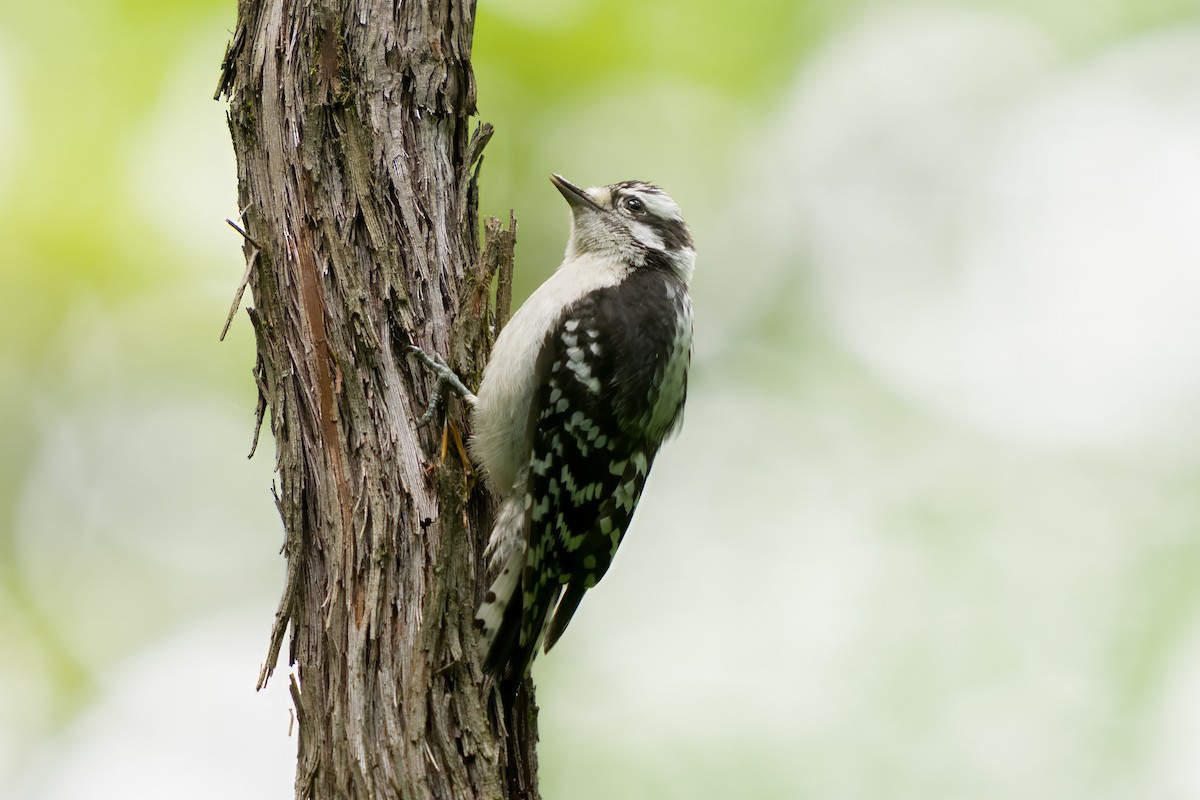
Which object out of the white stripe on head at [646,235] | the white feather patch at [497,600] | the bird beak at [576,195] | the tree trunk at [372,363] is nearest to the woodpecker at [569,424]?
the white feather patch at [497,600]

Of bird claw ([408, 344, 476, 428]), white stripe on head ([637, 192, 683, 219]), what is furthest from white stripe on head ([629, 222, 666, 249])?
bird claw ([408, 344, 476, 428])

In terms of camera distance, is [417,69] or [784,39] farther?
[784,39]

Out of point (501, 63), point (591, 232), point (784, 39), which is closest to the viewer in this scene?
point (591, 232)

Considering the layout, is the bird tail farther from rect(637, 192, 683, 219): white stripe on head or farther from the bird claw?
rect(637, 192, 683, 219): white stripe on head

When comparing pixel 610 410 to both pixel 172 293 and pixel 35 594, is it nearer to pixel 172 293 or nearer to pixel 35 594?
pixel 172 293

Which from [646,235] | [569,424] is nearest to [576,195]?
[646,235]

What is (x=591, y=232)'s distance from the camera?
500cm

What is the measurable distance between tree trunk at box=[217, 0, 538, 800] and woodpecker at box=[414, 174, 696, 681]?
14cm

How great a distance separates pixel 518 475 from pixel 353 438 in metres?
0.80

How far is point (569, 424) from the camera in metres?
4.15

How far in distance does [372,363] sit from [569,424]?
0.94 metres

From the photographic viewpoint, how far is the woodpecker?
12.3 feet

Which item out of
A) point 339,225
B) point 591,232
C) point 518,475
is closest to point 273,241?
point 339,225

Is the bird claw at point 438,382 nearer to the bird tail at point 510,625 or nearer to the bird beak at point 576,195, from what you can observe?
Answer: the bird tail at point 510,625
